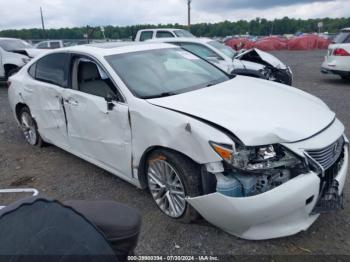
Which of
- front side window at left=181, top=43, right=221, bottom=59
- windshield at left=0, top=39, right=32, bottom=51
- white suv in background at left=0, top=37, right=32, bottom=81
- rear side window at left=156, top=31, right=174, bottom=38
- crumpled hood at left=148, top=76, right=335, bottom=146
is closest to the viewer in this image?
crumpled hood at left=148, top=76, right=335, bottom=146

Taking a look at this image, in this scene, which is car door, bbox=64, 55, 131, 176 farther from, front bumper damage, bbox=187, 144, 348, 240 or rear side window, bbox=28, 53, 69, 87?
front bumper damage, bbox=187, 144, 348, 240

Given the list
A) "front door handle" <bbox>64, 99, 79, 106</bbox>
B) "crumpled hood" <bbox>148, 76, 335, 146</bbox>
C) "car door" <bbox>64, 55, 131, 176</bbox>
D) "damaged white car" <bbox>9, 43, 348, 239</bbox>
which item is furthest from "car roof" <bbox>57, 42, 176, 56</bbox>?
"crumpled hood" <bbox>148, 76, 335, 146</bbox>

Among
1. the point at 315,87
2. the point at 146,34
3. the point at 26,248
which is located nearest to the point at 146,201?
the point at 26,248

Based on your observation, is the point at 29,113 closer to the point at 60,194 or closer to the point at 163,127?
the point at 60,194

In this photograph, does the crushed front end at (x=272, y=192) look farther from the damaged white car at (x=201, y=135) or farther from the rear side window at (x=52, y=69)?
the rear side window at (x=52, y=69)

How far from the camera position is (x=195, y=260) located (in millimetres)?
2689

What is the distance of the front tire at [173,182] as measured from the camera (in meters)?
2.84

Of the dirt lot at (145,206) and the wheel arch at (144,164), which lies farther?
the wheel arch at (144,164)

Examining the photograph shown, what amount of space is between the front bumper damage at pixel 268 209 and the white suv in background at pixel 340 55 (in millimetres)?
8153

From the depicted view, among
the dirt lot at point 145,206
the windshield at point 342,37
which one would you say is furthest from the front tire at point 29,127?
the windshield at point 342,37

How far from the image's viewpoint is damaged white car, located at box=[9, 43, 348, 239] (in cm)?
261

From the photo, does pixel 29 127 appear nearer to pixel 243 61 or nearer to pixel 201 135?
Answer: pixel 201 135

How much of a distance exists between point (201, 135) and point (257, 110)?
0.63m

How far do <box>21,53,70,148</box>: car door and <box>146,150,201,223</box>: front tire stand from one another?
168cm
